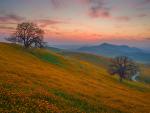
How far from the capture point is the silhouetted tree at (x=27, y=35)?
113 metres

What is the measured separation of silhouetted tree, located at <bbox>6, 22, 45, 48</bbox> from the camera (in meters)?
113

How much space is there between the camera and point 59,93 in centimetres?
3438

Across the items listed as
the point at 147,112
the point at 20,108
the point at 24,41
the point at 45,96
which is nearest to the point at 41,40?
the point at 24,41

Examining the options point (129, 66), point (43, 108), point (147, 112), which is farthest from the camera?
point (129, 66)

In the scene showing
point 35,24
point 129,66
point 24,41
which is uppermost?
point 35,24

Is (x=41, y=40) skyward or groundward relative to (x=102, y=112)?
skyward

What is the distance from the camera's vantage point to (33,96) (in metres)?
26.1

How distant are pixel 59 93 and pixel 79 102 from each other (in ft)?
13.1

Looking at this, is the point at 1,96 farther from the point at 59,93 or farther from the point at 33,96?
the point at 59,93

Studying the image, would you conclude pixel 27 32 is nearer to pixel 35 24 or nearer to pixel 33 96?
pixel 35 24

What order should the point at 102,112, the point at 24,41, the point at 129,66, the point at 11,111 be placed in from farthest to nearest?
the point at 24,41
the point at 129,66
the point at 102,112
the point at 11,111

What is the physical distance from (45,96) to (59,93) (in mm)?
6862

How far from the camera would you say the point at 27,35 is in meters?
115

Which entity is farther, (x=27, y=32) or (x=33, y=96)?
(x=27, y=32)
